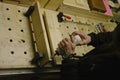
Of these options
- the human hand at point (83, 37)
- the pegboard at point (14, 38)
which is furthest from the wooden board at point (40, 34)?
the human hand at point (83, 37)

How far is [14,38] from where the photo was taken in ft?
3.43

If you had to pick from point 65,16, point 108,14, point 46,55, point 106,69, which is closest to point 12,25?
point 46,55

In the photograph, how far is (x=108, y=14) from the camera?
5.32 feet

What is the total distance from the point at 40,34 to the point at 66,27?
11.7 inches

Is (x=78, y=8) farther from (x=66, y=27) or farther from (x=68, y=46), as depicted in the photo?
(x=68, y=46)

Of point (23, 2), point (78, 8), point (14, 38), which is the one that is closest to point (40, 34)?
point (14, 38)

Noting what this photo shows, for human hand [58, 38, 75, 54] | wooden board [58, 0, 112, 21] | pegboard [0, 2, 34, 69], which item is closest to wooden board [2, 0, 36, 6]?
pegboard [0, 2, 34, 69]

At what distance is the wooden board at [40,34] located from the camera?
993mm

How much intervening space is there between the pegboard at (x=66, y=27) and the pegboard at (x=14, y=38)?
4.5 inches

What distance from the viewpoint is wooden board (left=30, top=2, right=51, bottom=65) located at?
993 millimetres

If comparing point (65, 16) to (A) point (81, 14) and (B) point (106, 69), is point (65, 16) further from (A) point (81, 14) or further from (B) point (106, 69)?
(B) point (106, 69)

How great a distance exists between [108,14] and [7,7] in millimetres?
824

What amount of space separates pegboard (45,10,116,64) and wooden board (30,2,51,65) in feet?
0.15

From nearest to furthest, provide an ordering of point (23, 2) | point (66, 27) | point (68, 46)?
1. point (68, 46)
2. point (23, 2)
3. point (66, 27)
